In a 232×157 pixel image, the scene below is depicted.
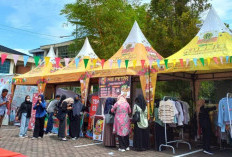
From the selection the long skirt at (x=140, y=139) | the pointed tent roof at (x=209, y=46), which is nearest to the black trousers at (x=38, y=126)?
the long skirt at (x=140, y=139)

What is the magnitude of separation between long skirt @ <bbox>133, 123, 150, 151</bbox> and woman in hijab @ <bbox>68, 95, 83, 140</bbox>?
2.62 metres

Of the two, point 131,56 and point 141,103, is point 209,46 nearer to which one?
point 131,56

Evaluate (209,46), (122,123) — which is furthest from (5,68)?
(209,46)

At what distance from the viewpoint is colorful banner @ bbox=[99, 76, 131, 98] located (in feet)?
24.5

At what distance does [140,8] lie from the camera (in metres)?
20.3

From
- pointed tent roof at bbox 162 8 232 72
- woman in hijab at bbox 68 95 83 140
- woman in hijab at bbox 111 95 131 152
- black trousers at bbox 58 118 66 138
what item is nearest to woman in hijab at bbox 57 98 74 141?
black trousers at bbox 58 118 66 138

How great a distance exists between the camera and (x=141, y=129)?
6.41 m

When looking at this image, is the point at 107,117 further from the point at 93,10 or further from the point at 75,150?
the point at 93,10

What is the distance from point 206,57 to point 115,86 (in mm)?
3173

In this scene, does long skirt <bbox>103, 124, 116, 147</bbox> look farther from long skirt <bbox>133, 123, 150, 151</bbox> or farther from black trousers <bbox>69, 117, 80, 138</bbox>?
black trousers <bbox>69, 117, 80, 138</bbox>

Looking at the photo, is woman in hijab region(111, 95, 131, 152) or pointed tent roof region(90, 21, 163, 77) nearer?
woman in hijab region(111, 95, 131, 152)

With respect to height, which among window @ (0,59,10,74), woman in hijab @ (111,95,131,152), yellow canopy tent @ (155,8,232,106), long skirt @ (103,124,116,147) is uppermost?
window @ (0,59,10,74)

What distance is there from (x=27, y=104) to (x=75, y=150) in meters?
2.88

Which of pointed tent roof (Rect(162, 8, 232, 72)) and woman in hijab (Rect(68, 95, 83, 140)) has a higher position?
pointed tent roof (Rect(162, 8, 232, 72))
